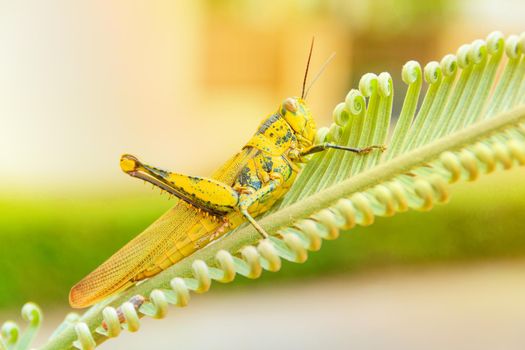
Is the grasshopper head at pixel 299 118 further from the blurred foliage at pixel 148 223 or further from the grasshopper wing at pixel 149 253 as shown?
the blurred foliage at pixel 148 223

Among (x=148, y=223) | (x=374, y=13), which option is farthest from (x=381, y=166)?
(x=374, y=13)

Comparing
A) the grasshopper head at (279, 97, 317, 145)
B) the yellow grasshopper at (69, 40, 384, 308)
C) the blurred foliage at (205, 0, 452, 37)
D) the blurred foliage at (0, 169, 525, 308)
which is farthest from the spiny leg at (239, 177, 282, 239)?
the blurred foliage at (205, 0, 452, 37)

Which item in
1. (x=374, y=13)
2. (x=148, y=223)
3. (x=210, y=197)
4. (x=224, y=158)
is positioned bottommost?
(x=210, y=197)

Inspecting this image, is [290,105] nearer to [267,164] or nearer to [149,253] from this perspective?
[267,164]

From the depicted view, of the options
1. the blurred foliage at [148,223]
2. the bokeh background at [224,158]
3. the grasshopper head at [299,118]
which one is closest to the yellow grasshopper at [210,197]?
the grasshopper head at [299,118]

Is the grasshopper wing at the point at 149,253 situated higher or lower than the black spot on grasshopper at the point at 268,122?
lower

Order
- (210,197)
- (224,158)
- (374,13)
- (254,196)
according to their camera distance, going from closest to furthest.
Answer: (254,196) < (210,197) < (224,158) < (374,13)

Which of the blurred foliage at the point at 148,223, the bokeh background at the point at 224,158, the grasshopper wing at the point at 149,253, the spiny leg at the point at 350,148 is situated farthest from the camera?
the bokeh background at the point at 224,158

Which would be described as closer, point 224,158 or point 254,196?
point 254,196
